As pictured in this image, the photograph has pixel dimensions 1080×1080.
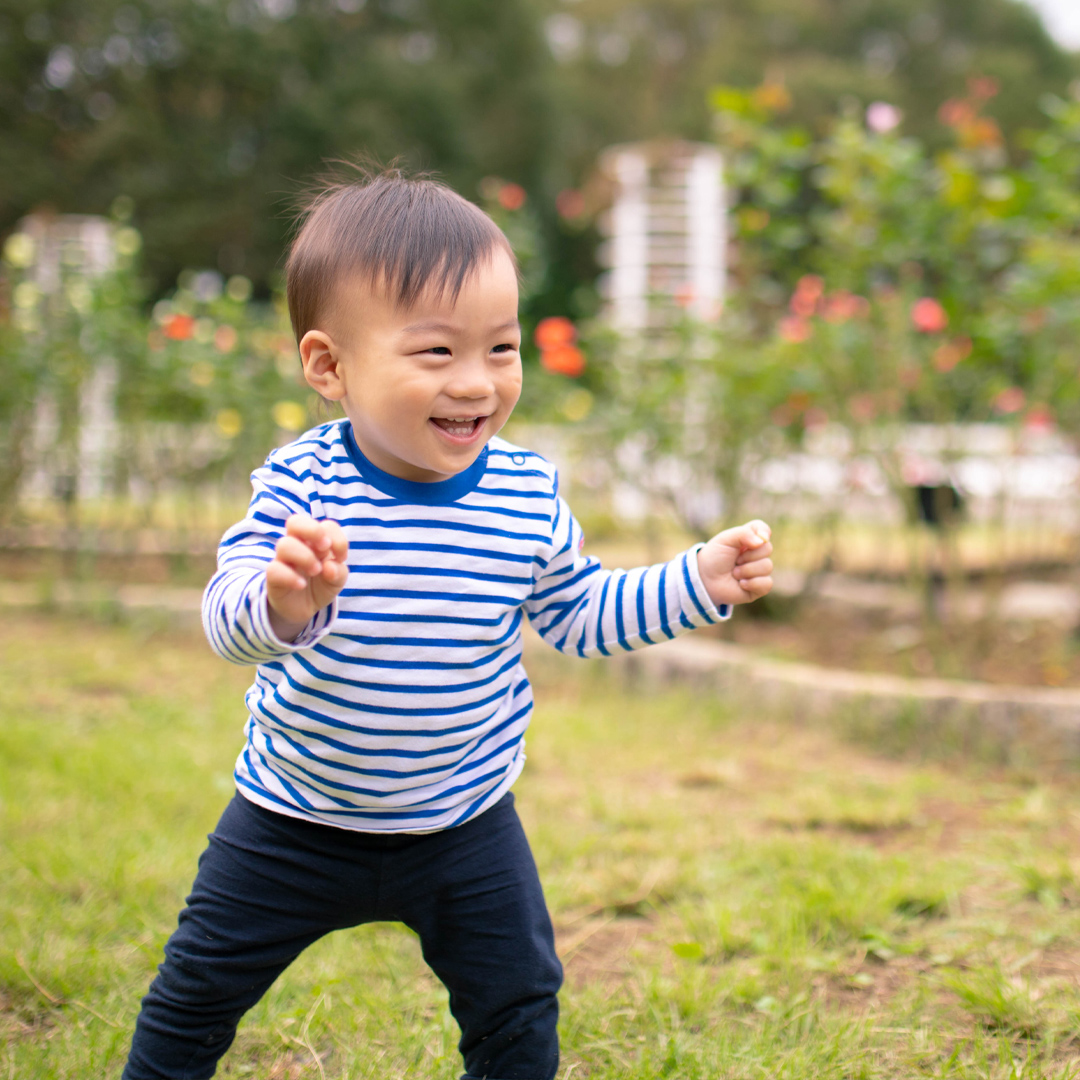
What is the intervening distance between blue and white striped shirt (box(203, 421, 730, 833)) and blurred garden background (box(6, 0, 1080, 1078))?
0.42 metres

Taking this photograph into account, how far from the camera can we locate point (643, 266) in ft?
32.8

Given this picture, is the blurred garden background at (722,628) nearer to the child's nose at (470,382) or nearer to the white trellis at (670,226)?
the child's nose at (470,382)

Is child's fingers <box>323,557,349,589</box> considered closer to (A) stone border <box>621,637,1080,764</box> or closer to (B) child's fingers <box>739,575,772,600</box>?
(B) child's fingers <box>739,575,772,600</box>

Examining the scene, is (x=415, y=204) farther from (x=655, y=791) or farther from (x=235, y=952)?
(x=655, y=791)

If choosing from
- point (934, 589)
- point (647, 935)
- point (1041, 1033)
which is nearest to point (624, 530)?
point (934, 589)

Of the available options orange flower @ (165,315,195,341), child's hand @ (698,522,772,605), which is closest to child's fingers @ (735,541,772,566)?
child's hand @ (698,522,772,605)

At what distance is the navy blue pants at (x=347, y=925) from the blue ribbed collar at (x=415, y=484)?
40 centimetres

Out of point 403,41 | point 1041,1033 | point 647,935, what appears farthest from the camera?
point 403,41

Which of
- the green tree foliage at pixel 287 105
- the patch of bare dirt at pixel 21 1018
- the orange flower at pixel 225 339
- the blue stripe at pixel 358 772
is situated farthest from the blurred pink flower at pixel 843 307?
the green tree foliage at pixel 287 105

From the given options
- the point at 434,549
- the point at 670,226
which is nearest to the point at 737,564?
the point at 434,549

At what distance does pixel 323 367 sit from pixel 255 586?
306mm

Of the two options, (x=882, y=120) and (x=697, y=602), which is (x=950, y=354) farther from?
(x=697, y=602)

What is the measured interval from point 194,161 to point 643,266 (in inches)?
493

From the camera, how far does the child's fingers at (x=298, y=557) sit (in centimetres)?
103
